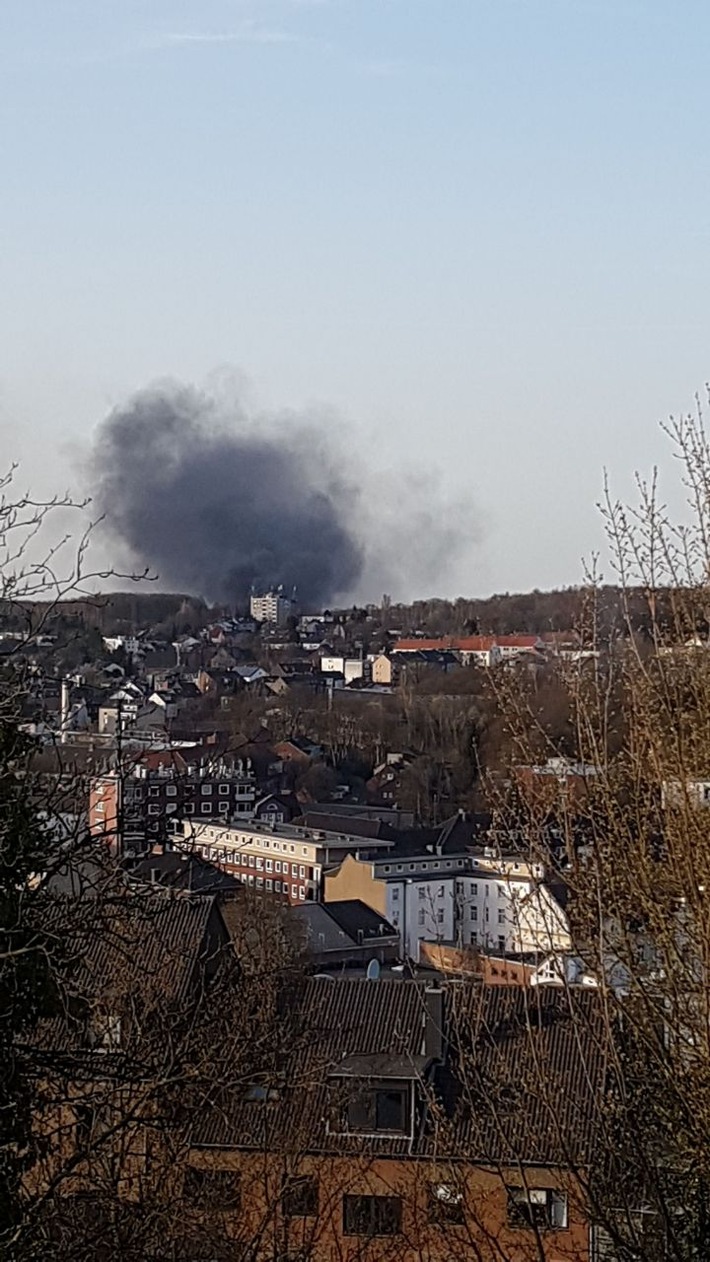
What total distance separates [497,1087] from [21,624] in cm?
225

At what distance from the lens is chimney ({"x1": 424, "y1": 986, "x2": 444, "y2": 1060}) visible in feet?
38.7

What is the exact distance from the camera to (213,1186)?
20.9 feet

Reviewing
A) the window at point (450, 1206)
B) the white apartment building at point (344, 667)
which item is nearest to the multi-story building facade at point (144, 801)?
the window at point (450, 1206)

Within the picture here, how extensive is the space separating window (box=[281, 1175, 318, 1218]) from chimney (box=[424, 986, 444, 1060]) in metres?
2.08

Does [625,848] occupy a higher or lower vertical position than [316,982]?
higher

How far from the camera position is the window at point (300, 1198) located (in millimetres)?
7543

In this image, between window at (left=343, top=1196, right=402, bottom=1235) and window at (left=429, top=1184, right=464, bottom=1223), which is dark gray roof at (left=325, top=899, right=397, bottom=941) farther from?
window at (left=429, top=1184, right=464, bottom=1223)

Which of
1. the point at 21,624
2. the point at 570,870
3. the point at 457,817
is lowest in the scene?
the point at 457,817

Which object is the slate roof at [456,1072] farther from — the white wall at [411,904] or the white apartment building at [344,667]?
the white apartment building at [344,667]

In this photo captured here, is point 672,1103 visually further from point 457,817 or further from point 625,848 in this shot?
point 457,817

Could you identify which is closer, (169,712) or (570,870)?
(570,870)

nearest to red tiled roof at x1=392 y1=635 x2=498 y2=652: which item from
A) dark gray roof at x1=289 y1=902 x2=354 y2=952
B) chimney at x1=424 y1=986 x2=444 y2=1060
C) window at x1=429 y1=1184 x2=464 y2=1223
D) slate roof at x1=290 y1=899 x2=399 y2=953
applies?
slate roof at x1=290 y1=899 x2=399 y2=953

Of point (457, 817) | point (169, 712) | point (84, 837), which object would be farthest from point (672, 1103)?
point (169, 712)

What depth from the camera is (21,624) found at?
4.69 meters
